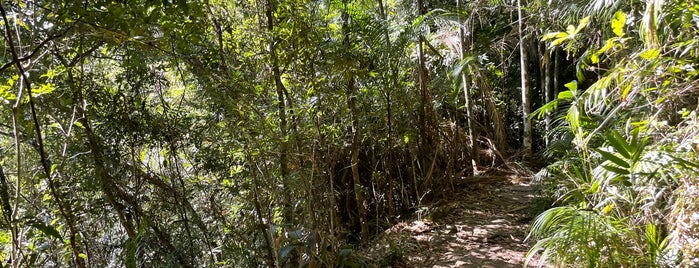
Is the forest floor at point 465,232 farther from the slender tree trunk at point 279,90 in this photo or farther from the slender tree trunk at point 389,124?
the slender tree trunk at point 279,90

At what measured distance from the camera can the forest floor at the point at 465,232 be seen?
140 inches

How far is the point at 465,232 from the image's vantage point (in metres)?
4.05

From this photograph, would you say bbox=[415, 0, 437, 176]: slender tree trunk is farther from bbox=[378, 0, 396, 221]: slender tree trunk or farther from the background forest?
bbox=[378, 0, 396, 221]: slender tree trunk

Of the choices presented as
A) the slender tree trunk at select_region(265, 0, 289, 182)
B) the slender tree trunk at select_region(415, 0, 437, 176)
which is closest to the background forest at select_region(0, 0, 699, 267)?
the slender tree trunk at select_region(265, 0, 289, 182)

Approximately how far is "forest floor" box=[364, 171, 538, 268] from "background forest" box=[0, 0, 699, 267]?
Result: 0.28 m

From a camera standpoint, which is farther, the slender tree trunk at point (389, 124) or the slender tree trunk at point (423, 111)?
the slender tree trunk at point (423, 111)

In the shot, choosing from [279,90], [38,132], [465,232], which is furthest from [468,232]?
[38,132]

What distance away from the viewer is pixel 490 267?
10.7ft

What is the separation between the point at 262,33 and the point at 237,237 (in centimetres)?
151

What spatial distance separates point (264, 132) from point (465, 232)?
83.3 inches

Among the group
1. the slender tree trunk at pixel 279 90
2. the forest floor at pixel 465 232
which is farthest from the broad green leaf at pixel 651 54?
the slender tree trunk at pixel 279 90

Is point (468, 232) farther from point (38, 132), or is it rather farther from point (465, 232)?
point (38, 132)

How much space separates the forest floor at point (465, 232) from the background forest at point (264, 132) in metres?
0.28

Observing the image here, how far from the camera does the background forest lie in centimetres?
219
